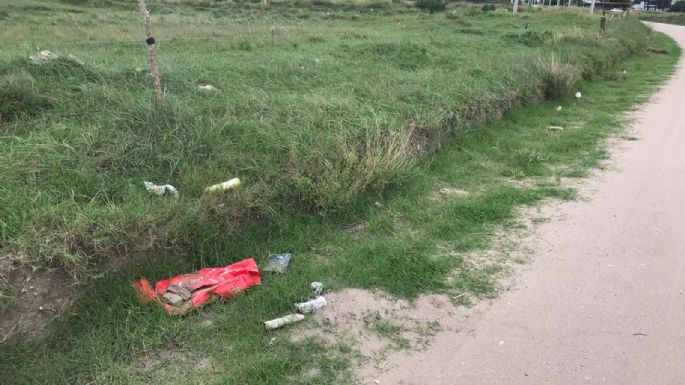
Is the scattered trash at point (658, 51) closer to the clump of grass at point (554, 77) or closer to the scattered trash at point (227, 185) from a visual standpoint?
the clump of grass at point (554, 77)

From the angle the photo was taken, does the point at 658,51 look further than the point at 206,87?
Yes

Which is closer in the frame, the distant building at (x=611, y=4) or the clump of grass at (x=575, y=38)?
the clump of grass at (x=575, y=38)

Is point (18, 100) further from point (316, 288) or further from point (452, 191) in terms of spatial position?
point (452, 191)

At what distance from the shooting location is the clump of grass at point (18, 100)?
14.9 feet

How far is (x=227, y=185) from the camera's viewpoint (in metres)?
3.84

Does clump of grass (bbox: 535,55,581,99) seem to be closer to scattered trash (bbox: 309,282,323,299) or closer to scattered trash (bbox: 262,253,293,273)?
scattered trash (bbox: 262,253,293,273)

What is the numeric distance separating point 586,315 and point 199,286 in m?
2.39

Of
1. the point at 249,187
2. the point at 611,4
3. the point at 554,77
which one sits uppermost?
the point at 611,4

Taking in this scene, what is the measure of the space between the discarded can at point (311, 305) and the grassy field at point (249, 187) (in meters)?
0.11

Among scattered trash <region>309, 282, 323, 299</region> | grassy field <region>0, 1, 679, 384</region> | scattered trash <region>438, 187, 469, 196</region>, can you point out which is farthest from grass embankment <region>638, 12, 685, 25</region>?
scattered trash <region>309, 282, 323, 299</region>

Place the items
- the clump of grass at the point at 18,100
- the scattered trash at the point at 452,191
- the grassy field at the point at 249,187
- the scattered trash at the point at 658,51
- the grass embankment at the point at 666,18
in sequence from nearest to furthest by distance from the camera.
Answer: the grassy field at the point at 249,187 → the clump of grass at the point at 18,100 → the scattered trash at the point at 452,191 → the scattered trash at the point at 658,51 → the grass embankment at the point at 666,18

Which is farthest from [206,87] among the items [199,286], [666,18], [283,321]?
[666,18]

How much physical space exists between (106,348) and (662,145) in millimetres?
7109

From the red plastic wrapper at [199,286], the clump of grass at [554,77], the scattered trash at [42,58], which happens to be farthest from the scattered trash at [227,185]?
the clump of grass at [554,77]
